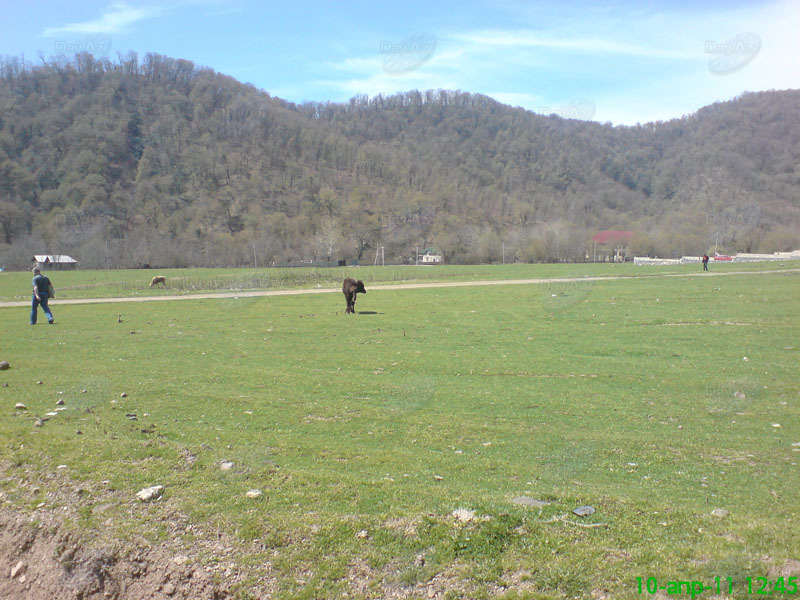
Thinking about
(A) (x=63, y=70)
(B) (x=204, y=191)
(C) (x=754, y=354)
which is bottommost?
(C) (x=754, y=354)

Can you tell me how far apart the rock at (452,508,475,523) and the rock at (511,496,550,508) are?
1.76ft

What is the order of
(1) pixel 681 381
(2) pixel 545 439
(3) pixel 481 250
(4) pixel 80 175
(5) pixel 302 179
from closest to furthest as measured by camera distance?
(2) pixel 545 439, (1) pixel 681 381, (3) pixel 481 250, (4) pixel 80 175, (5) pixel 302 179

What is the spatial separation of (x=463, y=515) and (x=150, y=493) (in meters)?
3.38

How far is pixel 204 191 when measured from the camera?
516 feet

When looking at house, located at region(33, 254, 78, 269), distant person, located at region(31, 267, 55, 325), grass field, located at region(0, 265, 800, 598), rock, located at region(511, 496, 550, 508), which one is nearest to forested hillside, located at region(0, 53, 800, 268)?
house, located at region(33, 254, 78, 269)

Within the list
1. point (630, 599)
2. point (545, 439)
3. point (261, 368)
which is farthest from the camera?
point (261, 368)

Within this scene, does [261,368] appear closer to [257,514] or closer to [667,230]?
[257,514]

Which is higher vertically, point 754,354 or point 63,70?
point 63,70

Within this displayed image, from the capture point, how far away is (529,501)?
5.63 metres

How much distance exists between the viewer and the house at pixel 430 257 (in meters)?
139

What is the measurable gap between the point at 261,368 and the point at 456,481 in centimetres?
814

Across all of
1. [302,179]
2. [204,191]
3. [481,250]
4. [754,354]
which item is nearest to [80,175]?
[204,191]

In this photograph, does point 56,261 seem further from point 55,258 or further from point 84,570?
point 84,570

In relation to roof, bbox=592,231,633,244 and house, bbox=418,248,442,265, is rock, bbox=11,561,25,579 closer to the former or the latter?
house, bbox=418,248,442,265
